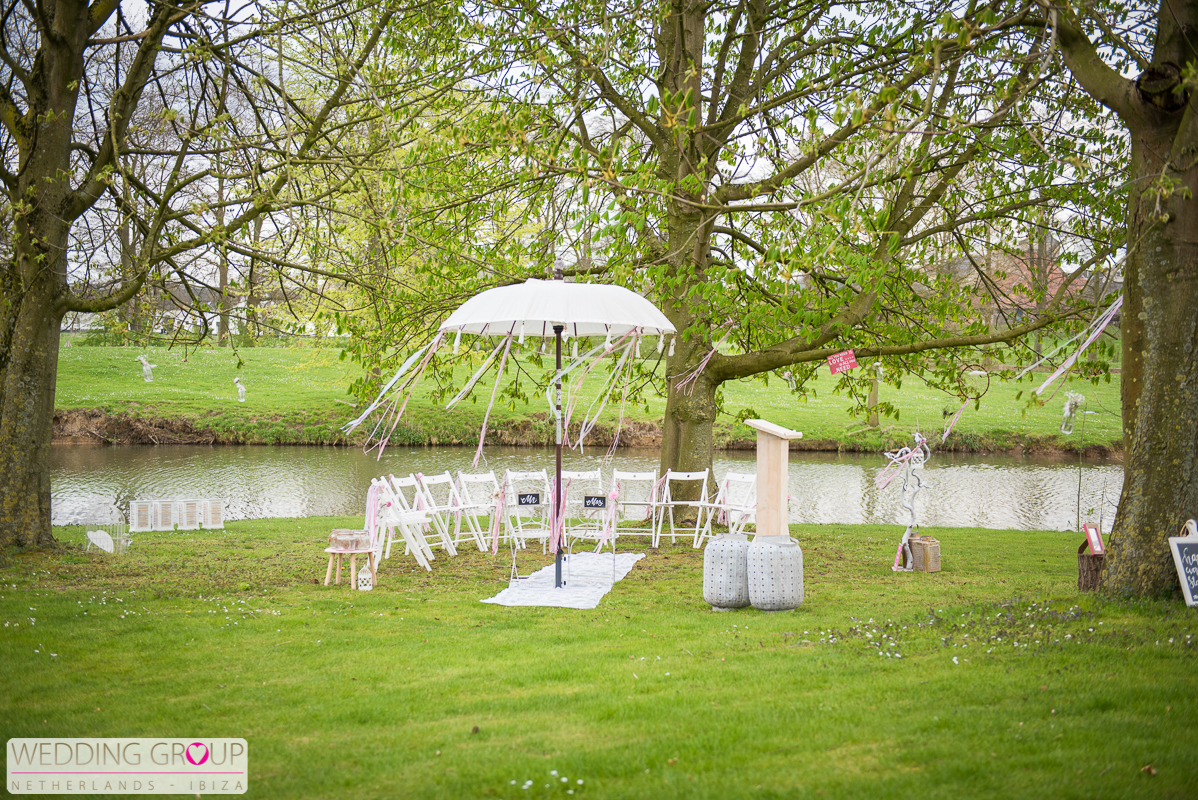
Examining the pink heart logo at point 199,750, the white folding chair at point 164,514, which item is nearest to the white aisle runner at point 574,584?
the pink heart logo at point 199,750

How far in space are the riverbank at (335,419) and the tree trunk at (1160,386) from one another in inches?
698

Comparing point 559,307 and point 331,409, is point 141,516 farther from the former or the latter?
point 331,409

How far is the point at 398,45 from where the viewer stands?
10109mm

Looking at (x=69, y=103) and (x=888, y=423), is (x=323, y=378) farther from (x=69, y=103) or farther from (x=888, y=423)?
(x=69, y=103)

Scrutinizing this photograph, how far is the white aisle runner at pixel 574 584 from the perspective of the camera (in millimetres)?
7270

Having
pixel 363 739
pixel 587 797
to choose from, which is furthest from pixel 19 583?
pixel 587 797

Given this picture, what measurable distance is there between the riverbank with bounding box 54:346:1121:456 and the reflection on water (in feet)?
4.31

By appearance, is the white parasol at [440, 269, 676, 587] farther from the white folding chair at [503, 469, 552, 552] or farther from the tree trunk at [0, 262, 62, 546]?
the tree trunk at [0, 262, 62, 546]

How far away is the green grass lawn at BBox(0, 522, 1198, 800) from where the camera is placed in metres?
3.39

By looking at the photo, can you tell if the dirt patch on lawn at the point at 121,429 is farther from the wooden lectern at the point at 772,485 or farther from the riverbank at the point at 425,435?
the wooden lectern at the point at 772,485

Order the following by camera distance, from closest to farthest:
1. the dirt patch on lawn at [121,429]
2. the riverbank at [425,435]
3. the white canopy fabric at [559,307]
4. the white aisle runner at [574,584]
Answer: the white canopy fabric at [559,307] < the white aisle runner at [574,584] < the dirt patch on lawn at [121,429] < the riverbank at [425,435]

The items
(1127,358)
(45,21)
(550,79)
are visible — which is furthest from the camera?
(550,79)

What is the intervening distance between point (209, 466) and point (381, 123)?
14211mm

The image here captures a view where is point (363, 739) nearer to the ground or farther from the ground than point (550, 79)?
nearer to the ground
